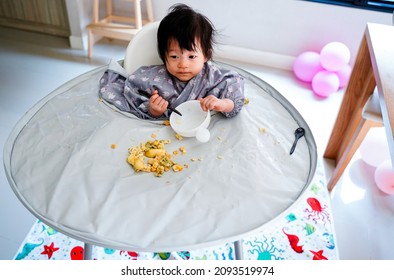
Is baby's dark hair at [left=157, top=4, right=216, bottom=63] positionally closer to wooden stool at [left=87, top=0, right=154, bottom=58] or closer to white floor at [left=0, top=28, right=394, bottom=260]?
white floor at [left=0, top=28, right=394, bottom=260]

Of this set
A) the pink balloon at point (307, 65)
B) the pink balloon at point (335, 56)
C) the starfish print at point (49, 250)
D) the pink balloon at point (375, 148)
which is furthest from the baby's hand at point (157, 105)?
the pink balloon at point (307, 65)

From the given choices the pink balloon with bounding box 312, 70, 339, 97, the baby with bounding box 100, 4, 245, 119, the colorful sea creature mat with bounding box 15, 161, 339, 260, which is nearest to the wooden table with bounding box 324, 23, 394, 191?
the colorful sea creature mat with bounding box 15, 161, 339, 260

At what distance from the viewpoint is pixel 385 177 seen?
154 centimetres

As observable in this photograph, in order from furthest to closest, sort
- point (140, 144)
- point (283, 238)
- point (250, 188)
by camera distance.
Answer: point (283, 238), point (140, 144), point (250, 188)

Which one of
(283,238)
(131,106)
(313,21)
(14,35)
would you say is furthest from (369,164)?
(14,35)

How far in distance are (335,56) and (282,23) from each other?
492 mm

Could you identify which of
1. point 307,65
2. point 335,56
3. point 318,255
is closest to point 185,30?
point 318,255

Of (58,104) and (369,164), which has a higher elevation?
(58,104)

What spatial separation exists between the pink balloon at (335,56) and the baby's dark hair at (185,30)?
121 centimetres

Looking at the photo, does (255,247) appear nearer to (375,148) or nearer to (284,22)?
(375,148)
